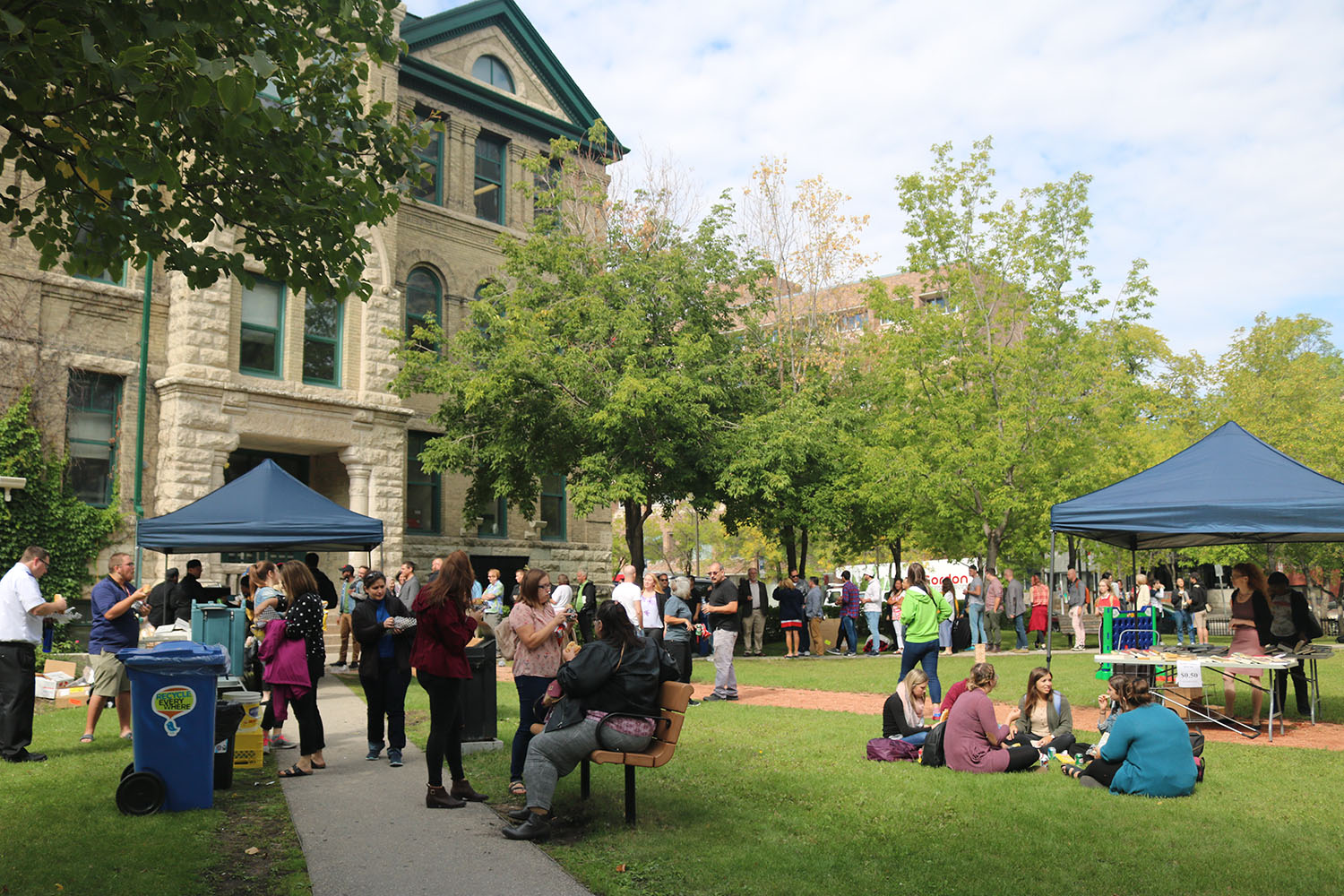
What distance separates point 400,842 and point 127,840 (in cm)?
173

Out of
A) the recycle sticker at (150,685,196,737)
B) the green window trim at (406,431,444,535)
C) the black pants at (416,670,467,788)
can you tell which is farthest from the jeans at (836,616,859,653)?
the recycle sticker at (150,685,196,737)

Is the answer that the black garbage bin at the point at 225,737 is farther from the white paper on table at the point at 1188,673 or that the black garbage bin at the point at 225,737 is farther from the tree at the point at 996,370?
the tree at the point at 996,370

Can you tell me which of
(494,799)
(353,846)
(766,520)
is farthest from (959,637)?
(353,846)

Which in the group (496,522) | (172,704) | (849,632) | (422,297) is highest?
(422,297)

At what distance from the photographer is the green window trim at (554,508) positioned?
2975 cm

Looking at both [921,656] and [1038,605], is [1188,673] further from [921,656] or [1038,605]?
[1038,605]

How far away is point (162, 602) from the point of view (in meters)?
15.1

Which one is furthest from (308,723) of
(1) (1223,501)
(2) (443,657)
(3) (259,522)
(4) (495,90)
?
(4) (495,90)

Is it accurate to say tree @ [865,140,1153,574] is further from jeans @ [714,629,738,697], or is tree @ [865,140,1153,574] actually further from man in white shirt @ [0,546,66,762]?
man in white shirt @ [0,546,66,762]

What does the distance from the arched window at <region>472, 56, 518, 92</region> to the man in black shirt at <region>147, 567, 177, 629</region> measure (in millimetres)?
17570

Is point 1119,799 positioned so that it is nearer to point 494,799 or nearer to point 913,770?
point 913,770

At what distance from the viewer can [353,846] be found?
6.59 m

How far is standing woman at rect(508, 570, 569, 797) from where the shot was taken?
8203 millimetres

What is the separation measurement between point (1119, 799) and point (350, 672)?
14.2 meters
